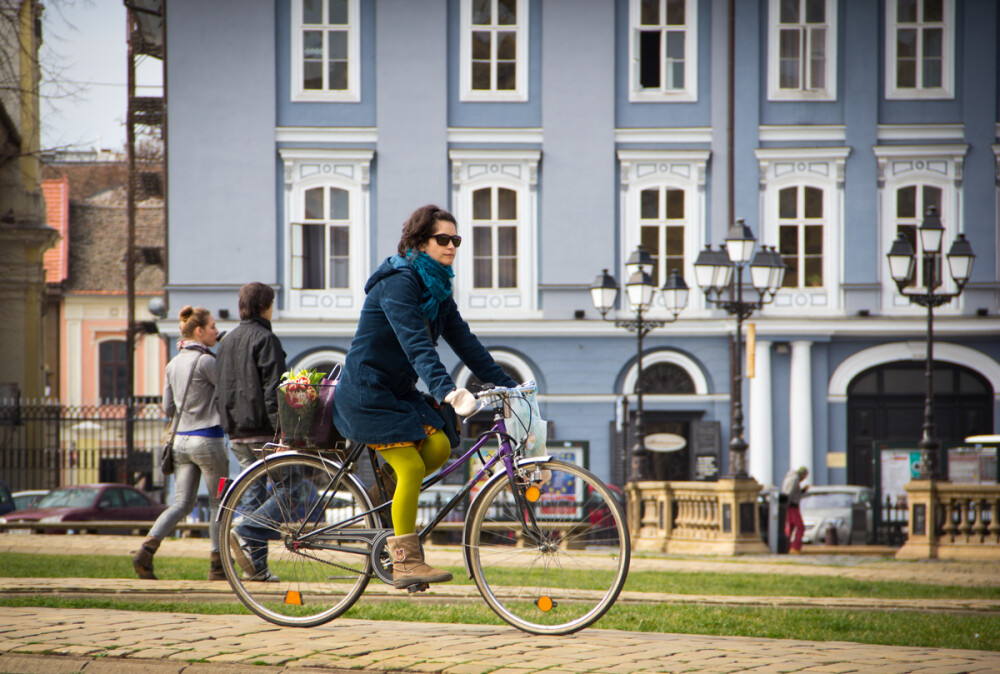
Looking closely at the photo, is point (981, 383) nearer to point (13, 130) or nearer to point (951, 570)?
point (951, 570)

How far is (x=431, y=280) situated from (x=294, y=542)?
1.42 metres

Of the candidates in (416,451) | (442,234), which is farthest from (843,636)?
(442,234)

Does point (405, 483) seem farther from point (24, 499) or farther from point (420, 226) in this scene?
point (24, 499)

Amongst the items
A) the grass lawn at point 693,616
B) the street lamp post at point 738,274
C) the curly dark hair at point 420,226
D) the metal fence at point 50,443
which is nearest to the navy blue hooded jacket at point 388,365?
the curly dark hair at point 420,226

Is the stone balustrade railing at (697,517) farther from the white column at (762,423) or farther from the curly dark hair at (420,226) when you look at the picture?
the curly dark hair at (420,226)

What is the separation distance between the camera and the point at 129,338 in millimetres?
35938

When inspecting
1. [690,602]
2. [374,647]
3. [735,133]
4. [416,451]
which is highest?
[735,133]

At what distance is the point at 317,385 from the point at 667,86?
25179mm

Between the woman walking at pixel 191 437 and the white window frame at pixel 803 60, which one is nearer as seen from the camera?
the woman walking at pixel 191 437

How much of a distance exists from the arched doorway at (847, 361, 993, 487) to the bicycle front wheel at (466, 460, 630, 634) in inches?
991

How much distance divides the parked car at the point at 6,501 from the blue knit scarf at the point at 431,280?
2282 cm

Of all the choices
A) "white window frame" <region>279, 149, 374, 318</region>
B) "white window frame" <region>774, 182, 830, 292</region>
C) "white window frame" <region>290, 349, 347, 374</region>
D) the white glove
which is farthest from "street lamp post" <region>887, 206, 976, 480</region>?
the white glove

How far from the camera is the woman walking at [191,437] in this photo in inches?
332

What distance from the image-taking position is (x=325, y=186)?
96.4 feet
